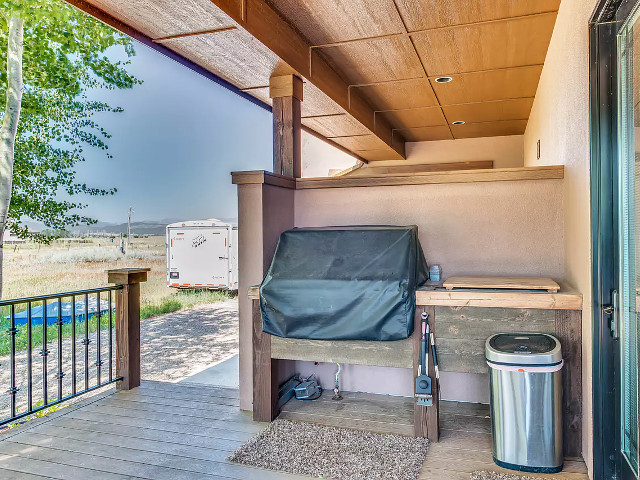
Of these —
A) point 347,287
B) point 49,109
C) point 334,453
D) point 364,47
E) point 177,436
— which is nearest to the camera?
point 334,453

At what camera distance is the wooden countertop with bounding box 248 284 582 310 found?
252cm

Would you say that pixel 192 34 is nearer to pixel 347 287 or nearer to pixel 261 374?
pixel 347 287

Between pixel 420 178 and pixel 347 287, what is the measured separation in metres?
1.20

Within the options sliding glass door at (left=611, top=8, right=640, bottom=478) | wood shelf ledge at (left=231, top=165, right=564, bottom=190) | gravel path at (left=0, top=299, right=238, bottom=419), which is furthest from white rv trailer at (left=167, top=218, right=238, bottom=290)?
sliding glass door at (left=611, top=8, right=640, bottom=478)

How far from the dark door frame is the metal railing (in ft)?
11.0

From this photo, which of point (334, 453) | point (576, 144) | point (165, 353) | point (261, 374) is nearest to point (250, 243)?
point (261, 374)

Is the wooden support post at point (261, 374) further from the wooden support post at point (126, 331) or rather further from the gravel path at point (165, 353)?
the gravel path at point (165, 353)

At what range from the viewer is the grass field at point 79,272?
8789mm

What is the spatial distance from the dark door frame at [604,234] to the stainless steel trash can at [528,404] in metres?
0.20

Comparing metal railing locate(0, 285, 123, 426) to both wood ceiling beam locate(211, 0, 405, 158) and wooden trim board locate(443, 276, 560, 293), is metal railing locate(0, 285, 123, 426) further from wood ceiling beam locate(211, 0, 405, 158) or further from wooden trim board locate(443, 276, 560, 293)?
wooden trim board locate(443, 276, 560, 293)

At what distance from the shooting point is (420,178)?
11.4 ft

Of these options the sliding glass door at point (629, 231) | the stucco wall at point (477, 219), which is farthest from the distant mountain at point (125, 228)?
the sliding glass door at point (629, 231)

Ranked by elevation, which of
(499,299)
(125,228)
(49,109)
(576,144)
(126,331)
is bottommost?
(126,331)

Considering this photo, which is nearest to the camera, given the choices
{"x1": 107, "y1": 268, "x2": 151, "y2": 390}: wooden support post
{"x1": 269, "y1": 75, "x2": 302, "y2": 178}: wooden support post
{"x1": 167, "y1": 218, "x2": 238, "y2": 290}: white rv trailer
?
{"x1": 107, "y1": 268, "x2": 151, "y2": 390}: wooden support post
